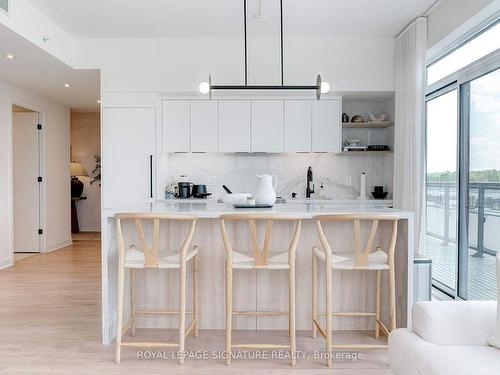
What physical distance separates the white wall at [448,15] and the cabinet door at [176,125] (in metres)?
2.89

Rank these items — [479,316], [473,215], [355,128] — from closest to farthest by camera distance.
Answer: [479,316]
[473,215]
[355,128]

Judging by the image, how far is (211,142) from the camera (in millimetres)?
5250

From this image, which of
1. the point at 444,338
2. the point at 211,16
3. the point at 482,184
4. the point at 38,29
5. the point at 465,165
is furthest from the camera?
the point at 211,16

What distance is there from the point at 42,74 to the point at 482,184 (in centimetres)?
525

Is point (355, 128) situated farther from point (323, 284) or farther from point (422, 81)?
point (323, 284)

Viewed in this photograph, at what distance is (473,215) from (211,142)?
120 inches

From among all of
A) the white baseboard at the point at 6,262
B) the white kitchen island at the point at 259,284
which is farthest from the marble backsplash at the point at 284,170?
the white baseboard at the point at 6,262

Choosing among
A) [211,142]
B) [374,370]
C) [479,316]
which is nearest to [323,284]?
[374,370]

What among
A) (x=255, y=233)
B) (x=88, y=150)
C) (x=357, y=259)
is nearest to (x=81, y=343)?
(x=255, y=233)

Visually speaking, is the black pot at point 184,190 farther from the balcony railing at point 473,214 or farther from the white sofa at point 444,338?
the white sofa at point 444,338

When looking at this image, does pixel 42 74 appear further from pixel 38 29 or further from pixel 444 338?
pixel 444 338

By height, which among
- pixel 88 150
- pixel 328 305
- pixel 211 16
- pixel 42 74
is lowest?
pixel 328 305

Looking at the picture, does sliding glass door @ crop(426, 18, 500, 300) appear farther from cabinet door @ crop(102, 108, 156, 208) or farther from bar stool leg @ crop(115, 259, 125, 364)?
cabinet door @ crop(102, 108, 156, 208)

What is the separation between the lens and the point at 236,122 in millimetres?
5234
